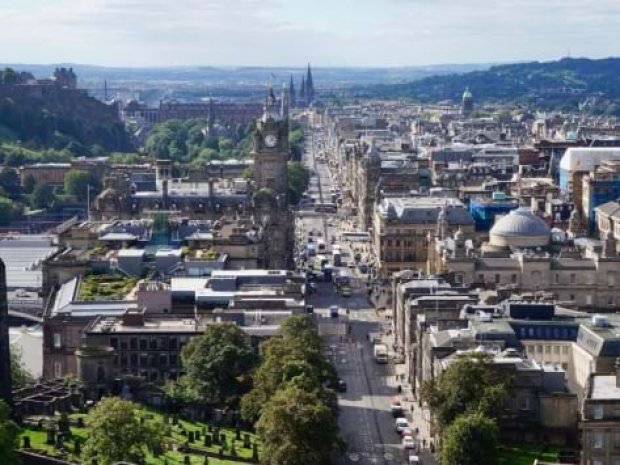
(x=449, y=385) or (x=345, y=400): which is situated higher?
(x=449, y=385)

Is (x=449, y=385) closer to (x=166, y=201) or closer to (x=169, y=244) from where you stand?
(x=169, y=244)

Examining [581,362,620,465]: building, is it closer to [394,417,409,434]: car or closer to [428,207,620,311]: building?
[394,417,409,434]: car

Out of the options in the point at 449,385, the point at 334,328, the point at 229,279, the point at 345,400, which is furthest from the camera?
the point at 334,328

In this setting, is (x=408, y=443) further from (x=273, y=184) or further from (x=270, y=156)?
(x=270, y=156)

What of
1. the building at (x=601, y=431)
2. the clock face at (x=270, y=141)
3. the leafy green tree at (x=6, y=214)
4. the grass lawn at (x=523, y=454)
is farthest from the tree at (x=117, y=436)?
the leafy green tree at (x=6, y=214)

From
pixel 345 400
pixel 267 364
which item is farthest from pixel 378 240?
pixel 267 364

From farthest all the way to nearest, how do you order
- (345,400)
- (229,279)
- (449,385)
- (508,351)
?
(229,279) → (345,400) → (508,351) → (449,385)

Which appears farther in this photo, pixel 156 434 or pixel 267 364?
pixel 267 364

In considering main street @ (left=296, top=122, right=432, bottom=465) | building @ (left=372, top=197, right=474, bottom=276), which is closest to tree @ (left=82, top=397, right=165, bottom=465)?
main street @ (left=296, top=122, right=432, bottom=465)
